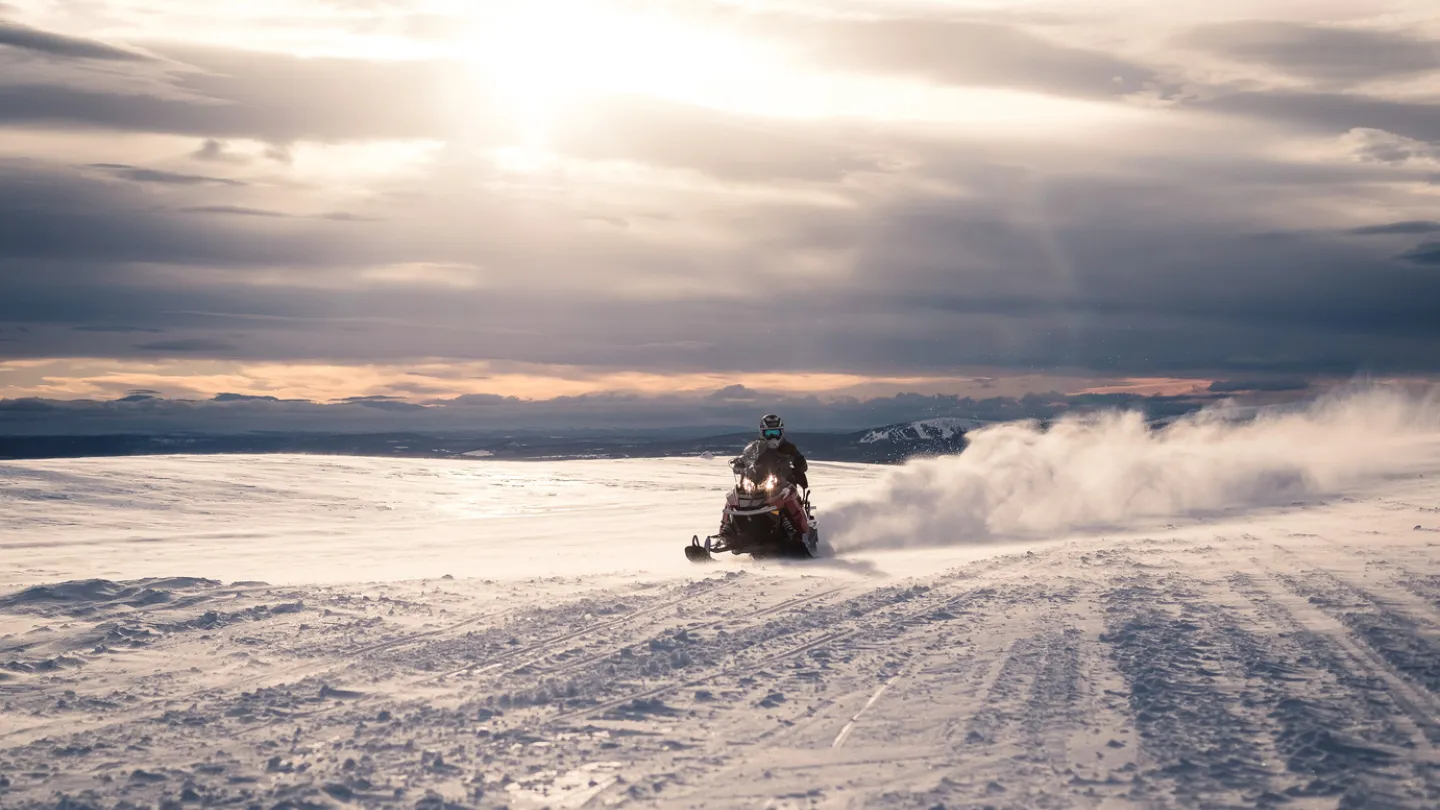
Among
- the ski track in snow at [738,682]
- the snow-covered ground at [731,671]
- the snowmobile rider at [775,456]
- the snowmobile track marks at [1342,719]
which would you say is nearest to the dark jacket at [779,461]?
the snowmobile rider at [775,456]

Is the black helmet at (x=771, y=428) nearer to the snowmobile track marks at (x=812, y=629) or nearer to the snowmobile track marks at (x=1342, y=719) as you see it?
the snowmobile track marks at (x=812, y=629)

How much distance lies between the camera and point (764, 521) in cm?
1823

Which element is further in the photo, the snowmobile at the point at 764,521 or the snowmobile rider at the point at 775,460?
the snowmobile rider at the point at 775,460

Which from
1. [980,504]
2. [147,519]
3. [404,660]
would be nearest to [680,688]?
[404,660]

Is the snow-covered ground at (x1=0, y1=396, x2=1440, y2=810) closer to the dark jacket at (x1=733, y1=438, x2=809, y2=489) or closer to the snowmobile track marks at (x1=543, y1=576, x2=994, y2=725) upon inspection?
the snowmobile track marks at (x1=543, y1=576, x2=994, y2=725)

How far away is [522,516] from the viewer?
29.1 meters

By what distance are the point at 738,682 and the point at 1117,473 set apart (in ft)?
82.7

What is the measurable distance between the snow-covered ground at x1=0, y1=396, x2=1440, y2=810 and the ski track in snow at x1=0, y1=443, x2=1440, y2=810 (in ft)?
0.12

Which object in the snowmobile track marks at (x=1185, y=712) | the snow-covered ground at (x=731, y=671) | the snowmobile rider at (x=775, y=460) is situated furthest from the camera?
the snowmobile rider at (x=775, y=460)

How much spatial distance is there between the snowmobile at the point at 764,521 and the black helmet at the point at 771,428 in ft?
2.89

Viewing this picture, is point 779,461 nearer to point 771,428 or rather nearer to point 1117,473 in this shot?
point 771,428

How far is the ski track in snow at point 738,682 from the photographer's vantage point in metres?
6.16

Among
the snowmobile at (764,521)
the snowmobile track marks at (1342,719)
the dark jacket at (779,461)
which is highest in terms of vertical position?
the dark jacket at (779,461)

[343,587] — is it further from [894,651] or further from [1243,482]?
[1243,482]
